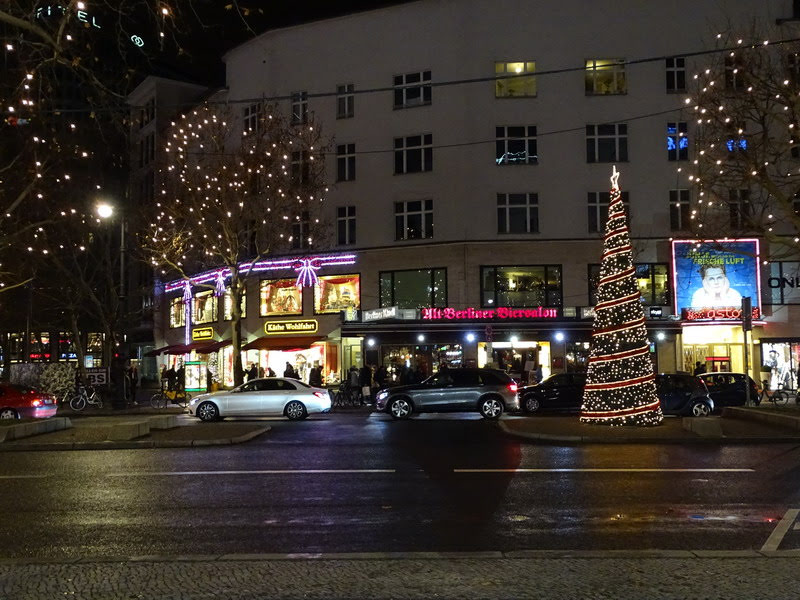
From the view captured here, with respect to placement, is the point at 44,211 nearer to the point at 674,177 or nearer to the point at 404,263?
the point at 404,263

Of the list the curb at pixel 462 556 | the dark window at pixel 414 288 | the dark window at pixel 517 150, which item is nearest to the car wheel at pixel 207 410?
the dark window at pixel 414 288

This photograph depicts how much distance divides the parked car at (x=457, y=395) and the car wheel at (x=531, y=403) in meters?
2.49

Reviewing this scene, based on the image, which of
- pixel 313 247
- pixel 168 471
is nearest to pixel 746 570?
pixel 168 471

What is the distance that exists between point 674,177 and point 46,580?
35022 millimetres

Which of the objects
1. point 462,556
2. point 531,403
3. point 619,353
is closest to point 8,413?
point 531,403

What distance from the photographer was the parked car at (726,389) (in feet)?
91.4

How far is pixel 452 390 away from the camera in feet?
81.5

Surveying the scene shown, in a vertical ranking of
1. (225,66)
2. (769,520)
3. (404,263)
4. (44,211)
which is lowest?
(769,520)

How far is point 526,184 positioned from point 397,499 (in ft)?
92.5

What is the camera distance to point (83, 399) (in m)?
33.9

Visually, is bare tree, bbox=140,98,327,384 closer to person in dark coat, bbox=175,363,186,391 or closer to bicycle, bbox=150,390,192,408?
bicycle, bbox=150,390,192,408

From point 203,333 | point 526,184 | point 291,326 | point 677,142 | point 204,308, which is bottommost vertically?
point 203,333

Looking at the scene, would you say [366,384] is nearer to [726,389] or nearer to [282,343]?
[282,343]

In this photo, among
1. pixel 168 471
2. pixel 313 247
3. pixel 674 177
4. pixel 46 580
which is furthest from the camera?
pixel 313 247
